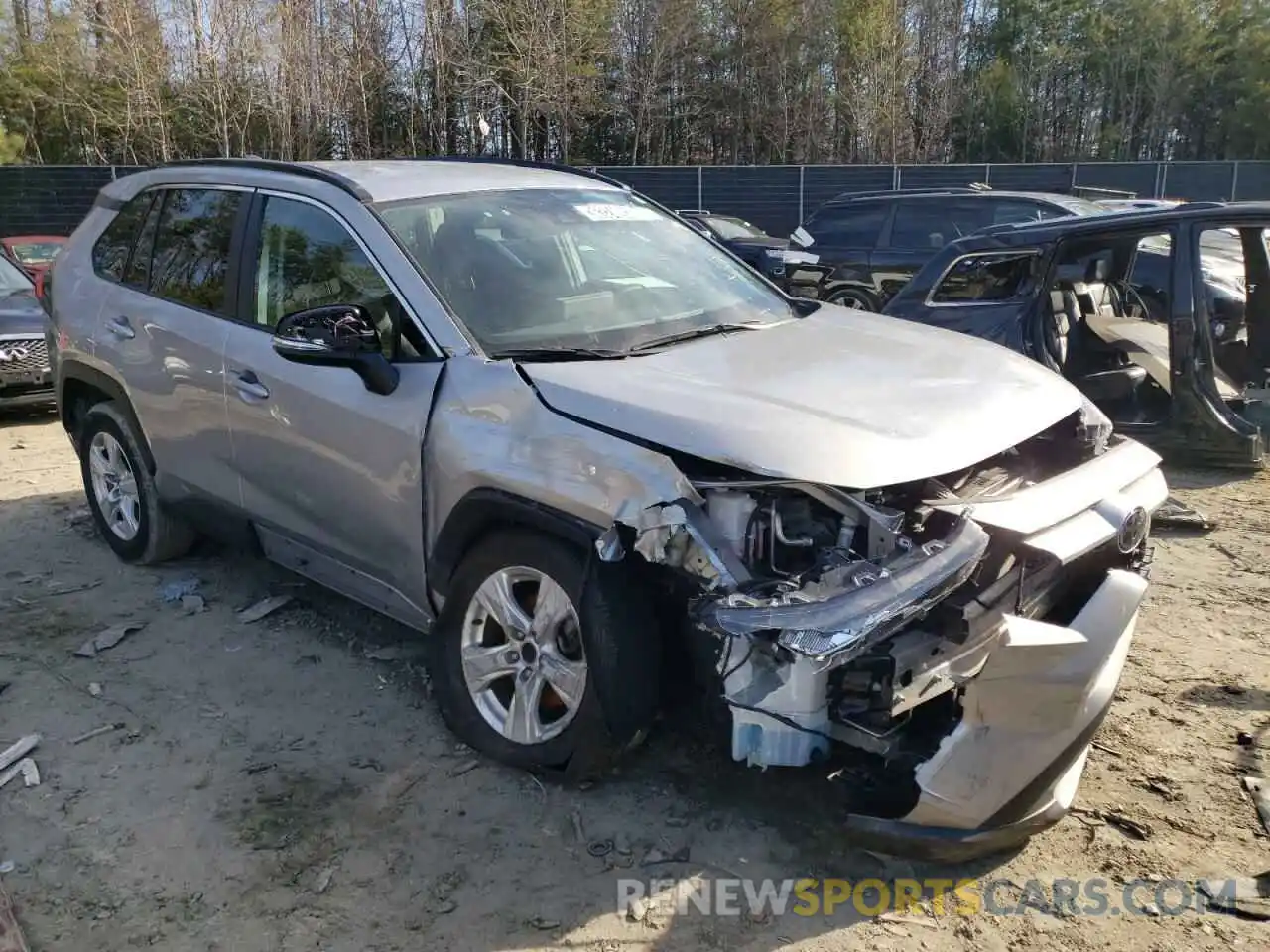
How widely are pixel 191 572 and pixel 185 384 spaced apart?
1.26m

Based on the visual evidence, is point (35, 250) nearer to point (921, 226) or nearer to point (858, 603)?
point (921, 226)

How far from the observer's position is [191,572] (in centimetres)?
543

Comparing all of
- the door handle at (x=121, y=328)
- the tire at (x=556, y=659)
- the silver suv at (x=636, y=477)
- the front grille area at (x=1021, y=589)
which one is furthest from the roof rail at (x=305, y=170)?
the front grille area at (x=1021, y=589)

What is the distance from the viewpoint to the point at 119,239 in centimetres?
530

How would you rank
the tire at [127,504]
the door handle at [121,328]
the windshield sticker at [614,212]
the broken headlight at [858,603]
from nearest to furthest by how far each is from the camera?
the broken headlight at [858,603]
the windshield sticker at [614,212]
the door handle at [121,328]
the tire at [127,504]

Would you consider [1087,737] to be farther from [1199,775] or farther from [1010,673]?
[1199,775]

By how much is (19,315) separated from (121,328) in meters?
4.76

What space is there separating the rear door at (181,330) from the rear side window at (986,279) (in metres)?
4.66

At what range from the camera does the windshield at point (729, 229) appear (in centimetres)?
1708

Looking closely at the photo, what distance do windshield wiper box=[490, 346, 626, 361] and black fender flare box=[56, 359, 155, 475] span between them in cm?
243

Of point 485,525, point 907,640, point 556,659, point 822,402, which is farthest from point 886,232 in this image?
point 907,640

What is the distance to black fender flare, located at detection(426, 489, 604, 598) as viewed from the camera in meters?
3.09

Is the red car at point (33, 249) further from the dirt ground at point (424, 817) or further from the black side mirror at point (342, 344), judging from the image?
the black side mirror at point (342, 344)

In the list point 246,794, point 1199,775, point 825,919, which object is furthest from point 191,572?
point 1199,775
